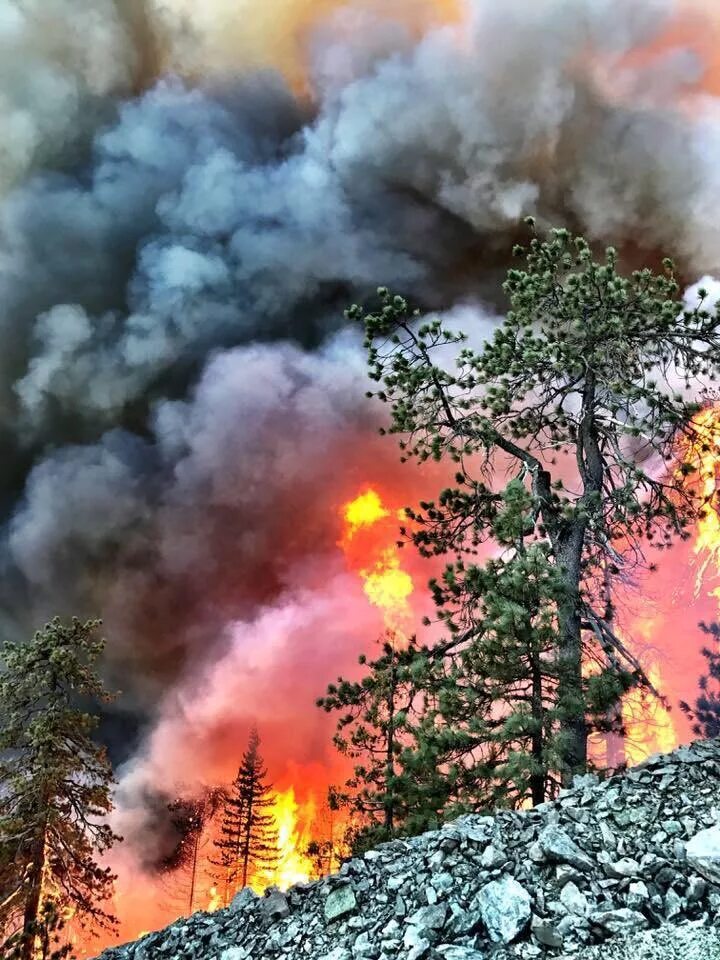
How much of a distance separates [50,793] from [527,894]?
1490 centimetres

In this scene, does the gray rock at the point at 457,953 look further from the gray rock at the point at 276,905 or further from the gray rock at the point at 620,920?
the gray rock at the point at 276,905

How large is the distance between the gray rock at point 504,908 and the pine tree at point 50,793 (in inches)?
554

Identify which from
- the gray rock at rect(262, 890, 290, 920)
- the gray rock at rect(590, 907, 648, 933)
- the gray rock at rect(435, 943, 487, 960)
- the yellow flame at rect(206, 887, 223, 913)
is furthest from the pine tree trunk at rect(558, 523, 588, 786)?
the yellow flame at rect(206, 887, 223, 913)

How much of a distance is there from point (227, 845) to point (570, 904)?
42637 millimetres

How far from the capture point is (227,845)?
42.2m

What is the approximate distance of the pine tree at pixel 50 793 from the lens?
16109 mm

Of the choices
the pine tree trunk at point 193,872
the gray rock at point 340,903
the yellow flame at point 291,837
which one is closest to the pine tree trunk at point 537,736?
the gray rock at point 340,903

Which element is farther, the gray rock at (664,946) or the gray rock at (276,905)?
the gray rock at (276,905)

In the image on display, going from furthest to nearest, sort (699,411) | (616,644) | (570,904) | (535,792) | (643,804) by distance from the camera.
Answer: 1. (699,411)
2. (616,644)
3. (535,792)
4. (643,804)
5. (570,904)

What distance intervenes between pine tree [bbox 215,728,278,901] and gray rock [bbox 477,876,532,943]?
40644 millimetres

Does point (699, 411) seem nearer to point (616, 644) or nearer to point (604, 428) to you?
point (604, 428)

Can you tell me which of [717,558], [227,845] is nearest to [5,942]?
[717,558]

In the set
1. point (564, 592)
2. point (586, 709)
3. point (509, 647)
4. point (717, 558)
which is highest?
point (717, 558)

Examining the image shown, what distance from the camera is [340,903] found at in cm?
768
